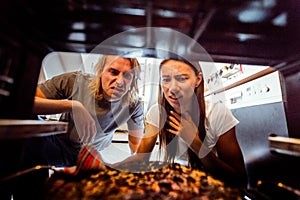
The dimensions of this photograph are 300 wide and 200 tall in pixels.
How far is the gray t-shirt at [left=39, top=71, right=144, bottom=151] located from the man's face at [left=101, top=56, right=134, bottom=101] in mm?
36

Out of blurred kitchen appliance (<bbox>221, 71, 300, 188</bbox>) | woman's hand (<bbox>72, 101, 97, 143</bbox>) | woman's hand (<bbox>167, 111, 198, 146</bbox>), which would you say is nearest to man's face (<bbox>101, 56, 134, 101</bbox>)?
woman's hand (<bbox>72, 101, 97, 143</bbox>)

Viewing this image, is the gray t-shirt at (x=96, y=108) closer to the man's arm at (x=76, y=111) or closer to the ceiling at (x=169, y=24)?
the man's arm at (x=76, y=111)

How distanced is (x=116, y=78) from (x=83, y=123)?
210 millimetres

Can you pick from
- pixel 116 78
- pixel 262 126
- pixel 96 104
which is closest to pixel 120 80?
pixel 116 78

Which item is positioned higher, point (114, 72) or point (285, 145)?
point (114, 72)

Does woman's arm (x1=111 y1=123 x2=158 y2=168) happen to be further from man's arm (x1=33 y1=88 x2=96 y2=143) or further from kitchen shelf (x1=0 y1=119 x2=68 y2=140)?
kitchen shelf (x1=0 y1=119 x2=68 y2=140)

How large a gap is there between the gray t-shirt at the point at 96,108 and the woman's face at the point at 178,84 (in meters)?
0.14

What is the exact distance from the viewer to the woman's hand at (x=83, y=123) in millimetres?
673

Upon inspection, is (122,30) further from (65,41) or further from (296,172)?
(296,172)

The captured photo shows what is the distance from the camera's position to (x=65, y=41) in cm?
57

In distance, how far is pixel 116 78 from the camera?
72cm

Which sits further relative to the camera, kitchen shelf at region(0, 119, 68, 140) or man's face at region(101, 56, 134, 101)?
man's face at region(101, 56, 134, 101)

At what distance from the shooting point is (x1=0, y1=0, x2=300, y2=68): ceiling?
1.57 feet

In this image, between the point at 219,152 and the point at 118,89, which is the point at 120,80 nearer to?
the point at 118,89
